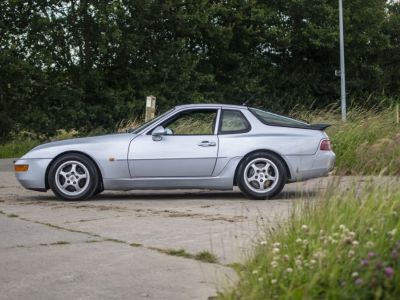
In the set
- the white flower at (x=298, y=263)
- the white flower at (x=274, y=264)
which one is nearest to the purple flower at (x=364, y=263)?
the white flower at (x=298, y=263)

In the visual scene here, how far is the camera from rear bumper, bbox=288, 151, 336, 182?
10.0 metres

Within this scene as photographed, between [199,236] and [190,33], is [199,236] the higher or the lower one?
the lower one

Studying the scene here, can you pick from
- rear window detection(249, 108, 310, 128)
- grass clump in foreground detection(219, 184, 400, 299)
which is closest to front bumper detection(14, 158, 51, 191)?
rear window detection(249, 108, 310, 128)

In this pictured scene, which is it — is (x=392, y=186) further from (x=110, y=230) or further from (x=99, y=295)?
(x=110, y=230)

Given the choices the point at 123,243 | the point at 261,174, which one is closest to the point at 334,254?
the point at 123,243

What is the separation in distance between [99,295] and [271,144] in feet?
17.9

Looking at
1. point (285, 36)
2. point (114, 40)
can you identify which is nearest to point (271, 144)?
point (114, 40)

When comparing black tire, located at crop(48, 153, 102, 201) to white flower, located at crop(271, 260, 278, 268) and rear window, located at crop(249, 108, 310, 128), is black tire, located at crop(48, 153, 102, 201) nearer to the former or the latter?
rear window, located at crop(249, 108, 310, 128)

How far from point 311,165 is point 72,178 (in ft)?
10.8

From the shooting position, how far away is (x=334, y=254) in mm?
3672

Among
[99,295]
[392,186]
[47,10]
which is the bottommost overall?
[99,295]

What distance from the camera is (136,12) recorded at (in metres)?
30.9

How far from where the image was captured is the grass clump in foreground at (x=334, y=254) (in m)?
3.34

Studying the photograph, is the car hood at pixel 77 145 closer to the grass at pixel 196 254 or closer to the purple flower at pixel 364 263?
the grass at pixel 196 254
